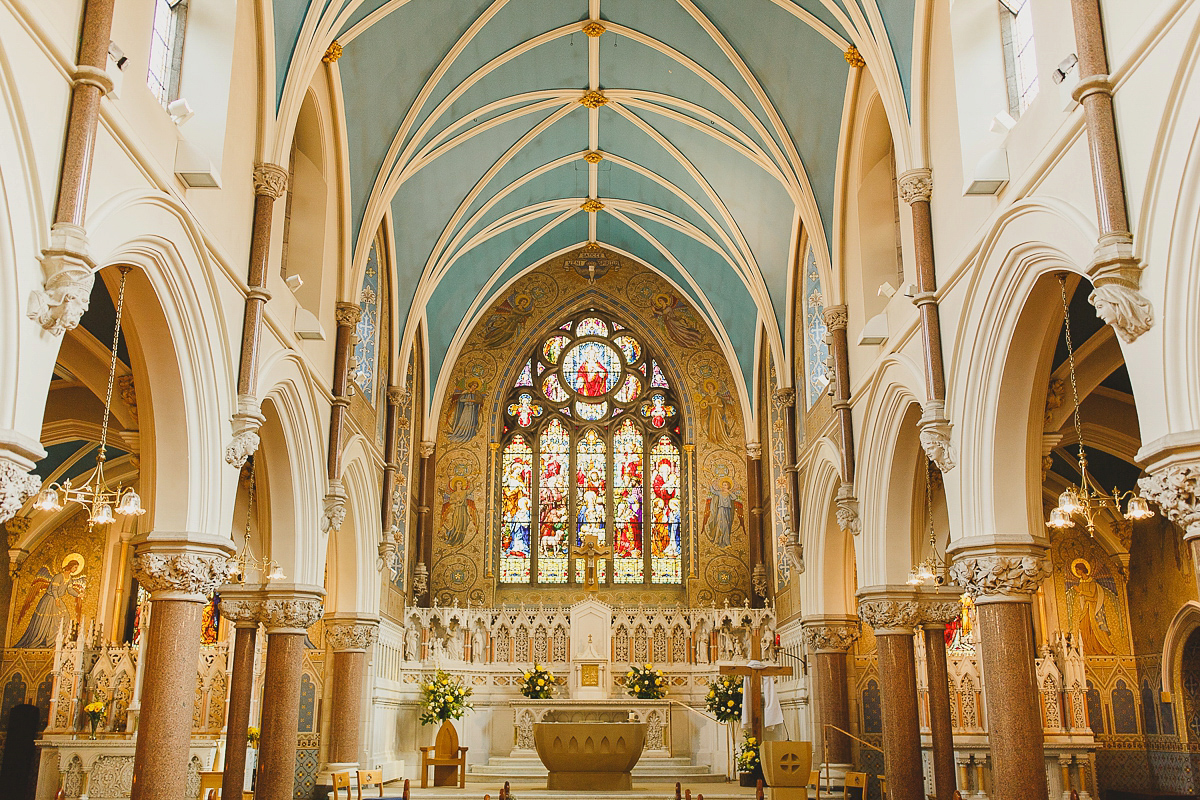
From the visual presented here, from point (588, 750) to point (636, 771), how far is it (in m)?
3.59

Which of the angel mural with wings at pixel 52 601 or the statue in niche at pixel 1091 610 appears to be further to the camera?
the angel mural with wings at pixel 52 601

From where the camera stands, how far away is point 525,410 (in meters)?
25.5

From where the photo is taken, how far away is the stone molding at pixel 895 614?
1399 cm

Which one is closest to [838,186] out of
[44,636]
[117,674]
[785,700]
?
[785,700]

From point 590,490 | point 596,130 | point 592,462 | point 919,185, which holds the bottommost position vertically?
point 590,490

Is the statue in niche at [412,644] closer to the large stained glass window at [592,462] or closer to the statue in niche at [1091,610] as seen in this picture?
the large stained glass window at [592,462]

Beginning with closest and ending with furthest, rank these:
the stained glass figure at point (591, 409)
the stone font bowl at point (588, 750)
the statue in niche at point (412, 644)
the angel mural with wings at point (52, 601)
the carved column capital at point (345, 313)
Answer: the carved column capital at point (345, 313)
the stone font bowl at point (588, 750)
the angel mural with wings at point (52, 601)
the statue in niche at point (412, 644)
the stained glass figure at point (591, 409)

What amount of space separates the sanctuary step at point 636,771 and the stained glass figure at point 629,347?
9574 mm

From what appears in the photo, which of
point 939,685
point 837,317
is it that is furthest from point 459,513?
point 939,685

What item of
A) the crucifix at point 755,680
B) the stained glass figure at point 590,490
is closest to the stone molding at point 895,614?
the crucifix at point 755,680

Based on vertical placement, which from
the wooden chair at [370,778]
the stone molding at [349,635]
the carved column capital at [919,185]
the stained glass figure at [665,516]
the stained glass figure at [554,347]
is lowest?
the wooden chair at [370,778]

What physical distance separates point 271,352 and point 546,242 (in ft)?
40.8

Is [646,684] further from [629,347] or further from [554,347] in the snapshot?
[554,347]

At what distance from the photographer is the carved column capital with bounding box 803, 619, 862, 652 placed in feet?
57.9
